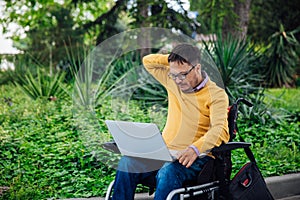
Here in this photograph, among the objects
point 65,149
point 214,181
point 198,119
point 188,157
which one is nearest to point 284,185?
point 214,181

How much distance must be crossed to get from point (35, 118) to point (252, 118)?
3150 millimetres

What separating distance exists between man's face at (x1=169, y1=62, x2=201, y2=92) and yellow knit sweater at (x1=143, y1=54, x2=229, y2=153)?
0.07 m

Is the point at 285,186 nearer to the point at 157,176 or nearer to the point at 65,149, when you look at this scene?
the point at 157,176

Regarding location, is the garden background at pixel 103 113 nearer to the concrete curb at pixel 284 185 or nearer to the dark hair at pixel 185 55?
the concrete curb at pixel 284 185

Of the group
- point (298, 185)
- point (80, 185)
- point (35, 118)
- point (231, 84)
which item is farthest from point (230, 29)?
point (80, 185)

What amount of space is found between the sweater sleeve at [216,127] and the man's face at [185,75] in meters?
0.18

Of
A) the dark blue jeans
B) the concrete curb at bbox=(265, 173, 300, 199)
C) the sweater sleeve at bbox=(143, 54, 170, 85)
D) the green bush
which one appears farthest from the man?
the concrete curb at bbox=(265, 173, 300, 199)

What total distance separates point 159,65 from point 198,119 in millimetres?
602

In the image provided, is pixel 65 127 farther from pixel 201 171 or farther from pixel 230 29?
pixel 230 29

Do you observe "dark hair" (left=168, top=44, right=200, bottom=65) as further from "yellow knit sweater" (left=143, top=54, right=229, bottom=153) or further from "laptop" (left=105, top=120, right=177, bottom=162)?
"laptop" (left=105, top=120, right=177, bottom=162)

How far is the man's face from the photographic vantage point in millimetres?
3082

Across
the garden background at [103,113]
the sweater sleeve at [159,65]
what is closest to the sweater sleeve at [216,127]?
the sweater sleeve at [159,65]

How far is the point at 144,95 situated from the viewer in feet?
24.0

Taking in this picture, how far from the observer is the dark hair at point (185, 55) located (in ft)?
10.1
